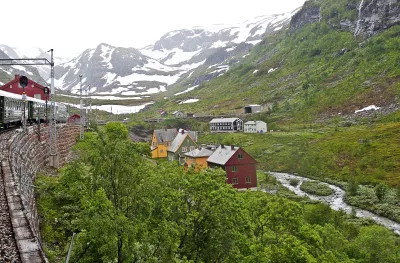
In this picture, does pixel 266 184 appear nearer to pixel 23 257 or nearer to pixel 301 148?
pixel 301 148

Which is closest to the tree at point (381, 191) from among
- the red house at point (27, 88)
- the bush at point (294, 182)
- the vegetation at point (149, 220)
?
the bush at point (294, 182)

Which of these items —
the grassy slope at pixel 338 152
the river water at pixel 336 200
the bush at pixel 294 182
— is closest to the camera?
the river water at pixel 336 200

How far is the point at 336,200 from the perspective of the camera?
5709cm

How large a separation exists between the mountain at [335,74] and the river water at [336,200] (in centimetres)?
4820

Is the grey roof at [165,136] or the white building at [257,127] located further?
the white building at [257,127]

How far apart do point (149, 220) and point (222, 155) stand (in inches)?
1776

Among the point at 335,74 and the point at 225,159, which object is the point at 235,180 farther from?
the point at 335,74

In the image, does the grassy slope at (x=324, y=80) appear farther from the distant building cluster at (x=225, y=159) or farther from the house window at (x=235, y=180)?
the house window at (x=235, y=180)

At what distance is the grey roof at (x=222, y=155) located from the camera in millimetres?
59031

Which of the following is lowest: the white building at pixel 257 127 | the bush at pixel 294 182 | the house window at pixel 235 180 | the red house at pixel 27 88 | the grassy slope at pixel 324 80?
the bush at pixel 294 182

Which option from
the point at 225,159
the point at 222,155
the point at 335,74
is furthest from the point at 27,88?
the point at 335,74

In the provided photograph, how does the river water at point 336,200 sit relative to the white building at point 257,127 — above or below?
below

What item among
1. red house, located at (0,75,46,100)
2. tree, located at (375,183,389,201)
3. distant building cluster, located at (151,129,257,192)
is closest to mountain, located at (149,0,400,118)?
distant building cluster, located at (151,129,257,192)

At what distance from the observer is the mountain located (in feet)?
389
